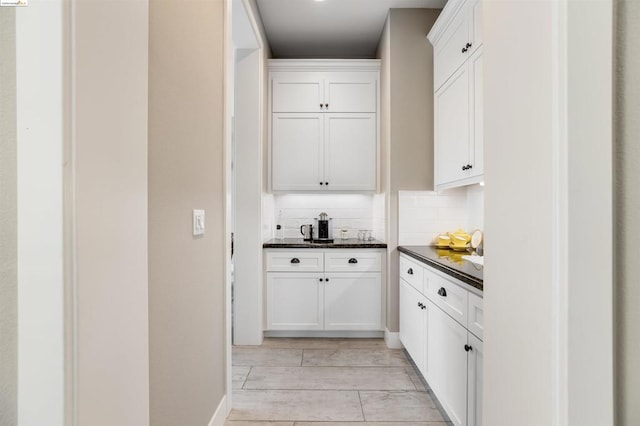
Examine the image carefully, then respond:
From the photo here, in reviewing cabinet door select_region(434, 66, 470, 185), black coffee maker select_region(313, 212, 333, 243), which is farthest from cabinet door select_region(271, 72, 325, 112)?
cabinet door select_region(434, 66, 470, 185)

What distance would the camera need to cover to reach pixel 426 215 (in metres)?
3.18

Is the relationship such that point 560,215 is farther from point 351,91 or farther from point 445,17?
point 351,91

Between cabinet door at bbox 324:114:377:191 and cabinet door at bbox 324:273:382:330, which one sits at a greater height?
cabinet door at bbox 324:114:377:191

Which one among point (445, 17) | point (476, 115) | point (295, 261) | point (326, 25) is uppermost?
point (326, 25)

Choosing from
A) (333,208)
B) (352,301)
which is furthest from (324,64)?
(352,301)

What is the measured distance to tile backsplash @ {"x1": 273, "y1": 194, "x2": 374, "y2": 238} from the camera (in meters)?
3.88

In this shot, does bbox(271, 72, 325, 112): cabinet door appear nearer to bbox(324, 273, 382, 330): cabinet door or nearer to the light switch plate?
bbox(324, 273, 382, 330): cabinet door

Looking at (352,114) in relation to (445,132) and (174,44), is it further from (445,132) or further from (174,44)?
(174,44)

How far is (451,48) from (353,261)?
1.85 m

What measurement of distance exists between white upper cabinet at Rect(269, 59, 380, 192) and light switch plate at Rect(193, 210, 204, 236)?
1964 mm

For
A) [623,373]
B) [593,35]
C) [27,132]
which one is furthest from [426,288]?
[27,132]

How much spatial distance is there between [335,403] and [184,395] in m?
1.07

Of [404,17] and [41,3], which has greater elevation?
[404,17]

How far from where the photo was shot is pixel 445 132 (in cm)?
270
